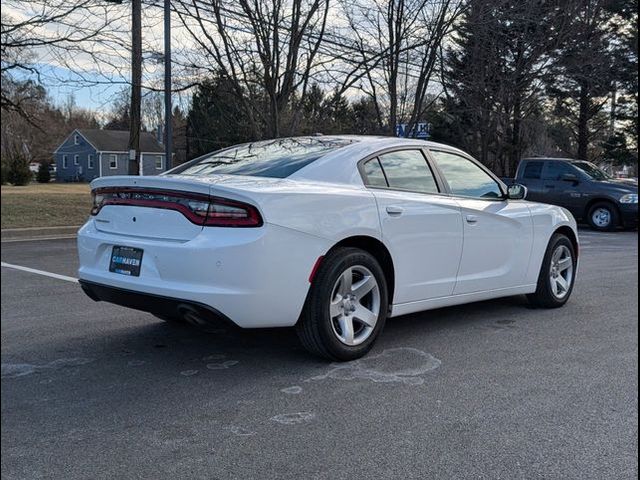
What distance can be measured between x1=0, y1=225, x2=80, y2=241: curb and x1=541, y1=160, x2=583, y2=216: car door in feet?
Result: 39.2

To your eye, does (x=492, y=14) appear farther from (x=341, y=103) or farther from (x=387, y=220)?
(x=387, y=220)

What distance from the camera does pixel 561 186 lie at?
1673cm

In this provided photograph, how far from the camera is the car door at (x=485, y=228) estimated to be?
5230 millimetres

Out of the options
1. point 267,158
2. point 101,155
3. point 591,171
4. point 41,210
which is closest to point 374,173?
point 267,158

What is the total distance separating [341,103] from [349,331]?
13659 mm

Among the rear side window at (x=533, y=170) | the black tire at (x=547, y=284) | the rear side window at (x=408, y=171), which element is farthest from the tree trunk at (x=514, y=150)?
the rear side window at (x=408, y=171)

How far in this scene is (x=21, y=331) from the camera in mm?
4641

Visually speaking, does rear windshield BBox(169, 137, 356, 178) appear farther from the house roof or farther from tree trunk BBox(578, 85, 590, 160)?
tree trunk BBox(578, 85, 590, 160)

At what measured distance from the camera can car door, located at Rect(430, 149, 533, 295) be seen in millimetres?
5230

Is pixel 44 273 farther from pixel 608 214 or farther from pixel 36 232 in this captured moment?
pixel 608 214

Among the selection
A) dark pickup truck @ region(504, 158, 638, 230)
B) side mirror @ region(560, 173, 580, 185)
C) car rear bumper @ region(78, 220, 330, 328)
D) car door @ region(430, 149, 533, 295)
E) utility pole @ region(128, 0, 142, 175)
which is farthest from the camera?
side mirror @ region(560, 173, 580, 185)

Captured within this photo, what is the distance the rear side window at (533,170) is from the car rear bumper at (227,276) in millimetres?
14597

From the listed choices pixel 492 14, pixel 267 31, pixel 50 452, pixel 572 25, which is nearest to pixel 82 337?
pixel 50 452

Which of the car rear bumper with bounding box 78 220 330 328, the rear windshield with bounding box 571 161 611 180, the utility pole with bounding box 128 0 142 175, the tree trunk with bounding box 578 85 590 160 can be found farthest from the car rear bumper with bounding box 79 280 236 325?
the tree trunk with bounding box 578 85 590 160
